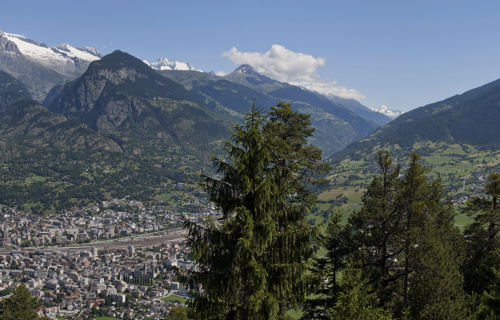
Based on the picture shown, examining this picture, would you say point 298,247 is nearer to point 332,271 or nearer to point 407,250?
point 332,271

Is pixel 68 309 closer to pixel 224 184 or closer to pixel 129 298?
pixel 129 298

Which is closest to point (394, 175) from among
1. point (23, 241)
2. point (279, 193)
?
point (279, 193)

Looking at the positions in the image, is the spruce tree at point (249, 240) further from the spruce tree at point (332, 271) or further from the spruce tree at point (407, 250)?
the spruce tree at point (332, 271)

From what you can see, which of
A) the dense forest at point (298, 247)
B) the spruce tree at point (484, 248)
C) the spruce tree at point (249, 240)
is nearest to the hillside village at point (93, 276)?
the spruce tree at point (484, 248)

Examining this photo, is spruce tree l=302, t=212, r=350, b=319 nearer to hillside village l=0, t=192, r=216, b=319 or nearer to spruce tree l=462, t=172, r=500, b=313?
spruce tree l=462, t=172, r=500, b=313

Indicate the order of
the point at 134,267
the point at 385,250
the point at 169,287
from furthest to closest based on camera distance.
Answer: the point at 134,267, the point at 169,287, the point at 385,250

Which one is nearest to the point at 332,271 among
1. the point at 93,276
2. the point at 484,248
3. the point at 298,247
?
the point at 298,247

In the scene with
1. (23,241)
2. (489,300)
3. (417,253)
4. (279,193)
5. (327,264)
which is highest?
(279,193)

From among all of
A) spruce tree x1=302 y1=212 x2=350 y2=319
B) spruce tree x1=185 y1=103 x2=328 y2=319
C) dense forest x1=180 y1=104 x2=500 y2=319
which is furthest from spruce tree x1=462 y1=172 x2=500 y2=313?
spruce tree x1=185 y1=103 x2=328 y2=319

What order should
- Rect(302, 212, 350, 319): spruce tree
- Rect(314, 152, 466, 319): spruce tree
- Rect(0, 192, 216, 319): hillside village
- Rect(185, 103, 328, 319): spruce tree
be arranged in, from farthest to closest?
Rect(0, 192, 216, 319): hillside village, Rect(302, 212, 350, 319): spruce tree, Rect(314, 152, 466, 319): spruce tree, Rect(185, 103, 328, 319): spruce tree
